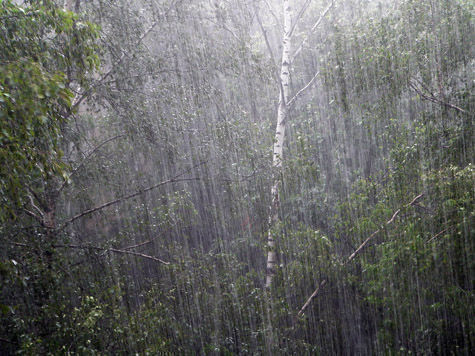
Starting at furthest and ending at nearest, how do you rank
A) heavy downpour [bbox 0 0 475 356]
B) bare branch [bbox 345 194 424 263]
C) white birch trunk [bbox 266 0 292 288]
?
white birch trunk [bbox 266 0 292 288]
bare branch [bbox 345 194 424 263]
heavy downpour [bbox 0 0 475 356]

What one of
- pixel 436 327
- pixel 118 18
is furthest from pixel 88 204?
pixel 436 327

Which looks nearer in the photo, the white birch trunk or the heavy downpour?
the heavy downpour

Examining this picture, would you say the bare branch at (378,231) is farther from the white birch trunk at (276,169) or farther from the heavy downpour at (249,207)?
the white birch trunk at (276,169)

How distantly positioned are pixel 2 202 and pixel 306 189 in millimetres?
6572

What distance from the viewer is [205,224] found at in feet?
Result: 38.5

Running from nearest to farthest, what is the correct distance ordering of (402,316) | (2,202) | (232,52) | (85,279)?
(2,202), (85,279), (402,316), (232,52)

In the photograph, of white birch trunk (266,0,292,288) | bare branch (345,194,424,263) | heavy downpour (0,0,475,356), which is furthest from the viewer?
white birch trunk (266,0,292,288)

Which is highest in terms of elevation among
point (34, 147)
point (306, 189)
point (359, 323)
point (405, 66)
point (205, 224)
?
point (405, 66)

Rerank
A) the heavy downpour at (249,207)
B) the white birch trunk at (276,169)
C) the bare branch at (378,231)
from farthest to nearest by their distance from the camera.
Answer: the white birch trunk at (276,169), the bare branch at (378,231), the heavy downpour at (249,207)

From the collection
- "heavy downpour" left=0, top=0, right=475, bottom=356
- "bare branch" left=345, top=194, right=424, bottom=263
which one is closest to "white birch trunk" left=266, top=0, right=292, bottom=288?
"heavy downpour" left=0, top=0, right=475, bottom=356

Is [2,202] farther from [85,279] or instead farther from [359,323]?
[359,323]

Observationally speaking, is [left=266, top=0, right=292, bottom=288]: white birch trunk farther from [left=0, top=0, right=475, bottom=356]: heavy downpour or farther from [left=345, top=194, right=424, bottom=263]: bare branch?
[left=345, top=194, right=424, bottom=263]: bare branch

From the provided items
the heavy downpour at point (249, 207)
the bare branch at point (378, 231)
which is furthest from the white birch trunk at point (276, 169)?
the bare branch at point (378, 231)

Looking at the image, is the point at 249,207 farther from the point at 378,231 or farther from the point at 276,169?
the point at 378,231
